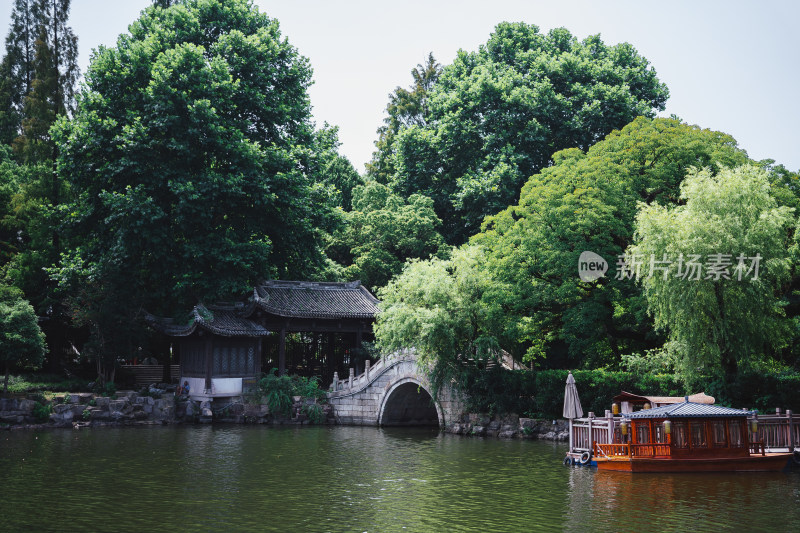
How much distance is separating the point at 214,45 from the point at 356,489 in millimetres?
24818

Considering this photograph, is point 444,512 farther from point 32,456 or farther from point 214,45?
point 214,45

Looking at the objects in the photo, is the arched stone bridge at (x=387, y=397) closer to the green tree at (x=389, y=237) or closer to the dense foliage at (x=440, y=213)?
the dense foliage at (x=440, y=213)

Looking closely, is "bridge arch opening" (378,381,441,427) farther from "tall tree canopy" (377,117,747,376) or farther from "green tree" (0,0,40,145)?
"green tree" (0,0,40,145)

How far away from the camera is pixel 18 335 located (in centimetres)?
2966

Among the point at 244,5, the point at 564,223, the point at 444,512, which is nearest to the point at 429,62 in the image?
the point at 244,5

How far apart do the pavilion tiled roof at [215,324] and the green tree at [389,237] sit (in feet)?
25.6

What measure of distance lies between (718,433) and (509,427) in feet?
32.6

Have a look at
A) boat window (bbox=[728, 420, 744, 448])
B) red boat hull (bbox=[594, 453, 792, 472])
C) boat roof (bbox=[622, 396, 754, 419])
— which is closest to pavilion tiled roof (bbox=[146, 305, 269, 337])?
red boat hull (bbox=[594, 453, 792, 472])

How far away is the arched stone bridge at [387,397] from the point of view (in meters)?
31.6

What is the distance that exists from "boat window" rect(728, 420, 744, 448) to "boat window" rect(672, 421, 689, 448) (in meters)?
1.14

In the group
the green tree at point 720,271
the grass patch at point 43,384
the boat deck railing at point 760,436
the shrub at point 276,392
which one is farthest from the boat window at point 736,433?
the grass patch at point 43,384

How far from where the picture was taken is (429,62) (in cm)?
5891

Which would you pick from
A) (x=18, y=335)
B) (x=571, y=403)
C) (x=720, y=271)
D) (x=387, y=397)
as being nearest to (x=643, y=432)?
(x=571, y=403)

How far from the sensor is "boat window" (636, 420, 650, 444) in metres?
19.6
